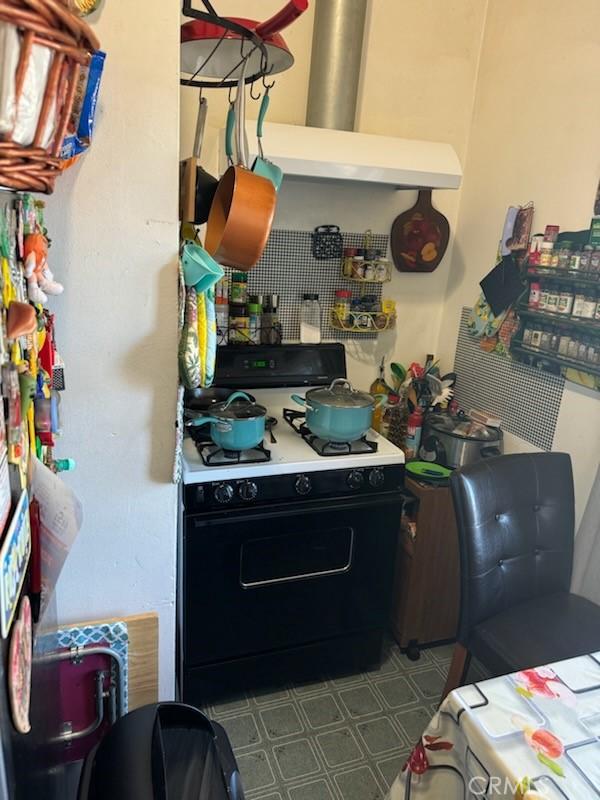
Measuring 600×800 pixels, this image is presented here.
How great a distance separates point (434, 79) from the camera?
2279 mm

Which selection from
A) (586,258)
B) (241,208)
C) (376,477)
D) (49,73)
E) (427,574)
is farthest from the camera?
(427,574)

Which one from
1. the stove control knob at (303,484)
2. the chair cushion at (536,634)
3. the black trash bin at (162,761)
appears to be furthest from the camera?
the stove control knob at (303,484)

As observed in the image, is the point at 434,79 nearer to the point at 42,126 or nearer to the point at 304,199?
the point at 304,199

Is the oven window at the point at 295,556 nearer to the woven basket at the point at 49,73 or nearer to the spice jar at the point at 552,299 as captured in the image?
the spice jar at the point at 552,299

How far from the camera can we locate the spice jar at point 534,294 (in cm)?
200

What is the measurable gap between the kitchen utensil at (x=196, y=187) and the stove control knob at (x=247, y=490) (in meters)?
0.78

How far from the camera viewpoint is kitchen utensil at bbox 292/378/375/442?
6.04 feet

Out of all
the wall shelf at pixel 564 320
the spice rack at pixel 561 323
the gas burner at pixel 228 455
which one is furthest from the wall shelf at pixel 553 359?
the gas burner at pixel 228 455

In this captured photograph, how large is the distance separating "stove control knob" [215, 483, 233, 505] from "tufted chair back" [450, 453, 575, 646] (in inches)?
25.9

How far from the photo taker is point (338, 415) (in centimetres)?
184

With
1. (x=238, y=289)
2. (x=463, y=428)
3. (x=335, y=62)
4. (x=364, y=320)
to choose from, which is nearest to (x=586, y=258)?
(x=463, y=428)

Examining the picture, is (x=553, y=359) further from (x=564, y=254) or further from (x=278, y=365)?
(x=278, y=365)

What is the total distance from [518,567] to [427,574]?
0.53 metres

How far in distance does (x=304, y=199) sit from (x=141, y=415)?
132 centimetres
